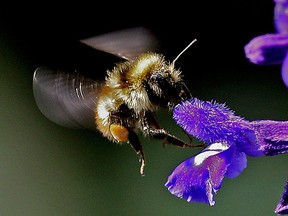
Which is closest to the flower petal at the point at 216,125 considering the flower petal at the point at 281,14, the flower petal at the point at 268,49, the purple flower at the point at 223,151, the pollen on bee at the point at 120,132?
the purple flower at the point at 223,151

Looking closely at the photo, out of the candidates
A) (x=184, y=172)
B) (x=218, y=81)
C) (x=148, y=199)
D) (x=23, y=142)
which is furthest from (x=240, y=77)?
(x=184, y=172)

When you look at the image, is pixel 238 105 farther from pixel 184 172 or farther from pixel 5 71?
pixel 184 172

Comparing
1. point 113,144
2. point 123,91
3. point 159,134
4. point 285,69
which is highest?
point 285,69

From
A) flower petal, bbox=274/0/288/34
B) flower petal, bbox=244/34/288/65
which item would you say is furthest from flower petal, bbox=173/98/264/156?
flower petal, bbox=274/0/288/34

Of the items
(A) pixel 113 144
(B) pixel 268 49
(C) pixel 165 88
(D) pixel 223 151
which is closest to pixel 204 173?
(D) pixel 223 151

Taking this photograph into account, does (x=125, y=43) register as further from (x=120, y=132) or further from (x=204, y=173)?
(x=204, y=173)

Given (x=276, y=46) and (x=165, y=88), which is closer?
(x=276, y=46)
